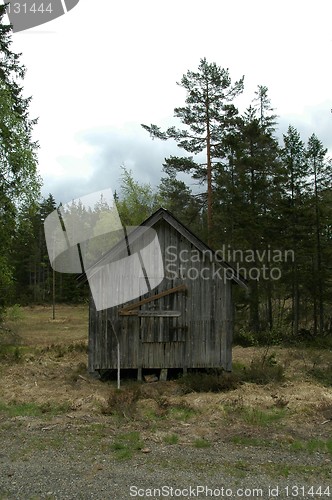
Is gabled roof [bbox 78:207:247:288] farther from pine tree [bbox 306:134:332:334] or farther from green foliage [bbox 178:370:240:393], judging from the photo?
pine tree [bbox 306:134:332:334]

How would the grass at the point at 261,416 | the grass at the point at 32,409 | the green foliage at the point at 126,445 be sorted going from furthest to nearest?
the grass at the point at 32,409, the grass at the point at 261,416, the green foliage at the point at 126,445

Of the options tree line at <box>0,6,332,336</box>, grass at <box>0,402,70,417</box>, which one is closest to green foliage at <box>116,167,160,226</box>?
tree line at <box>0,6,332,336</box>

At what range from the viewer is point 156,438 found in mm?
8242

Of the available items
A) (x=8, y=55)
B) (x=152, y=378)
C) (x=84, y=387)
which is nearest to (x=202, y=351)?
(x=152, y=378)

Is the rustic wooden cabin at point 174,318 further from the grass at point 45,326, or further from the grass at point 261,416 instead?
the grass at point 45,326

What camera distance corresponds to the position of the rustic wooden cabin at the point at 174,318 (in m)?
13.7

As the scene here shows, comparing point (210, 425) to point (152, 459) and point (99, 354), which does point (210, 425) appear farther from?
point (99, 354)

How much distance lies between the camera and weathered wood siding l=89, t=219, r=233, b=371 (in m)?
13.7

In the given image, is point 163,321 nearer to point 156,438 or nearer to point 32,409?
point 32,409

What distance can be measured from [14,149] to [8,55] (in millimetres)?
6522

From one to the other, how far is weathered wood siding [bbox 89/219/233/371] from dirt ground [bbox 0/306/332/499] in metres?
1.00

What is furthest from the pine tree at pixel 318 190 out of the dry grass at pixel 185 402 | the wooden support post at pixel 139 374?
the wooden support post at pixel 139 374

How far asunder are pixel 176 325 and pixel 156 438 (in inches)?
228

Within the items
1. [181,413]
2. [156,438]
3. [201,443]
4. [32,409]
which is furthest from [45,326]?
[201,443]
